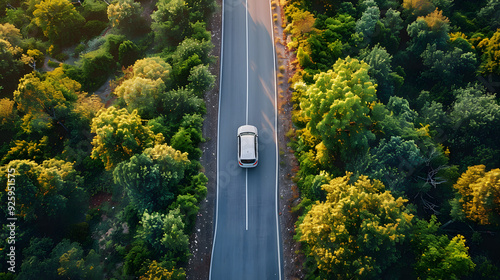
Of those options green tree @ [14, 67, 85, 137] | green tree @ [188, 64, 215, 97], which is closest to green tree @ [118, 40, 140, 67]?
green tree @ [14, 67, 85, 137]

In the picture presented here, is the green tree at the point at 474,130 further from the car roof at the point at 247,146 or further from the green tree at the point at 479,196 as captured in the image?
the car roof at the point at 247,146

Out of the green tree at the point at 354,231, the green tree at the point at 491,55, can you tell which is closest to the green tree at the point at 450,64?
the green tree at the point at 491,55

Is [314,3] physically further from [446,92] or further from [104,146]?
[104,146]

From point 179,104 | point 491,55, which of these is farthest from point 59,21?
point 491,55

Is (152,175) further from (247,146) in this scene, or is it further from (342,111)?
(342,111)

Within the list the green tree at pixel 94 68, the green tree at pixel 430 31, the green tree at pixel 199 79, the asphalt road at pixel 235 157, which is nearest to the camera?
the asphalt road at pixel 235 157

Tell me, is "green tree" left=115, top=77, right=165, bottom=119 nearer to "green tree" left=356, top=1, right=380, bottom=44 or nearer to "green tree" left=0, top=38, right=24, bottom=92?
"green tree" left=0, top=38, right=24, bottom=92
